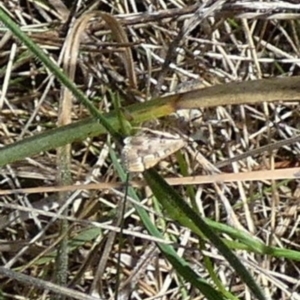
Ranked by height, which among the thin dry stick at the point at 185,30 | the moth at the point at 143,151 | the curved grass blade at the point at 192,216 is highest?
the thin dry stick at the point at 185,30

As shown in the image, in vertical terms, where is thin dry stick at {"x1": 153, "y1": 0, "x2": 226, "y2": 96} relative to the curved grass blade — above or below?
above

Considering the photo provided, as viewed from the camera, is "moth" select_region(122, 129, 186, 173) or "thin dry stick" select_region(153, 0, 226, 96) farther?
"thin dry stick" select_region(153, 0, 226, 96)

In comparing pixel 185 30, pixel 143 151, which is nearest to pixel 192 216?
pixel 143 151

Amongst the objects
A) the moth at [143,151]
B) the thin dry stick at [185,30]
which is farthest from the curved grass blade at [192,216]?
the thin dry stick at [185,30]

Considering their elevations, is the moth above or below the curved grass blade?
above

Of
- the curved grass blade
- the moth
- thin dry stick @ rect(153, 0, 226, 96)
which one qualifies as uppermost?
thin dry stick @ rect(153, 0, 226, 96)

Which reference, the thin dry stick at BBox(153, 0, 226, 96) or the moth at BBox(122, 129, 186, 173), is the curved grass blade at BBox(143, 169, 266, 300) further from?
the thin dry stick at BBox(153, 0, 226, 96)

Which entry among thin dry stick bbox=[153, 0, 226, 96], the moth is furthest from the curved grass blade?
thin dry stick bbox=[153, 0, 226, 96]

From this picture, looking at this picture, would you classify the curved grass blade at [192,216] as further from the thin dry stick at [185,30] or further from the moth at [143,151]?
the thin dry stick at [185,30]

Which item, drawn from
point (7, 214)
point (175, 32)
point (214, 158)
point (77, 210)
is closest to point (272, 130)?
point (214, 158)

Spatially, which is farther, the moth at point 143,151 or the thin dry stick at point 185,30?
the thin dry stick at point 185,30
